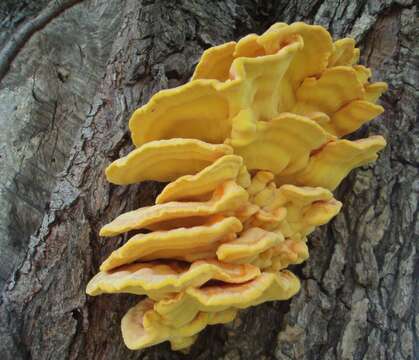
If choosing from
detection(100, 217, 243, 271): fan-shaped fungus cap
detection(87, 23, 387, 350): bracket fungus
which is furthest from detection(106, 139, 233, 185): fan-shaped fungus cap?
detection(100, 217, 243, 271): fan-shaped fungus cap

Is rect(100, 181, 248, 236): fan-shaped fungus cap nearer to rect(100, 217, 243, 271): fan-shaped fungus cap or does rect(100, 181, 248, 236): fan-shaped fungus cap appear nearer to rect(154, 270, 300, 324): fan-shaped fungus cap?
rect(100, 217, 243, 271): fan-shaped fungus cap

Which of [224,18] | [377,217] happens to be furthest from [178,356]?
[224,18]

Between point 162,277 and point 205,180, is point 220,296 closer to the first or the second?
point 162,277

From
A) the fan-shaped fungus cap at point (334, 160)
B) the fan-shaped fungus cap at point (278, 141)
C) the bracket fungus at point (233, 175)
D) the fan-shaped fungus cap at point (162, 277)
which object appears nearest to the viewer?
the fan-shaped fungus cap at point (162, 277)

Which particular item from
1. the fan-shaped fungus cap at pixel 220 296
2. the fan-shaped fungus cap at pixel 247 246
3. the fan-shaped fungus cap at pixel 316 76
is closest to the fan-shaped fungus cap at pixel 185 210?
the fan-shaped fungus cap at pixel 247 246

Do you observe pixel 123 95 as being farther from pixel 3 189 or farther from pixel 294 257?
pixel 294 257

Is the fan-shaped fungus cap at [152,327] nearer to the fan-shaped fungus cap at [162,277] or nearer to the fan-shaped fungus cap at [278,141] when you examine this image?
the fan-shaped fungus cap at [162,277]

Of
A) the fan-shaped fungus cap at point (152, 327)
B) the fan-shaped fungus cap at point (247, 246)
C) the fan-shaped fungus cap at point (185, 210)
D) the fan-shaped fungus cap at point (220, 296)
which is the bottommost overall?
the fan-shaped fungus cap at point (152, 327)
